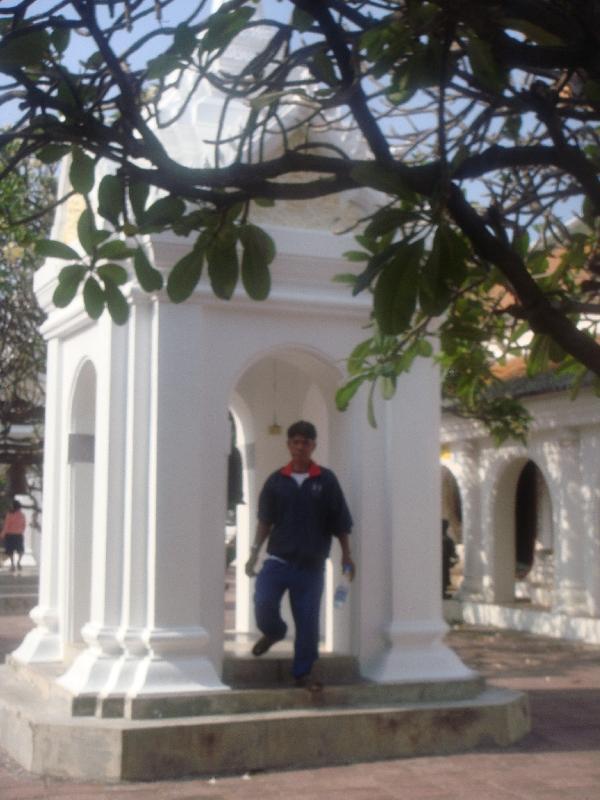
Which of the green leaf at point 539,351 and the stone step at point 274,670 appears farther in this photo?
the stone step at point 274,670

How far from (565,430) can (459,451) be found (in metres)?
2.82

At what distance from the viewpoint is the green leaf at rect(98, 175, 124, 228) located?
434cm

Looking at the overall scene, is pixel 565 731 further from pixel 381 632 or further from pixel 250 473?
pixel 250 473

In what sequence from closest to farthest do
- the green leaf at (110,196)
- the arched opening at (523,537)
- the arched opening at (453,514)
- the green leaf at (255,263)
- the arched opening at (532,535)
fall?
1. the green leaf at (255,263)
2. the green leaf at (110,196)
3. the arched opening at (523,537)
4. the arched opening at (532,535)
5. the arched opening at (453,514)

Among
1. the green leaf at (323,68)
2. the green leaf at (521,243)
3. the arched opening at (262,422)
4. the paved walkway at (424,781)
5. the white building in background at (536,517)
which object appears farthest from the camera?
the white building in background at (536,517)

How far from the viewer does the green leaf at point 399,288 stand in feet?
11.1

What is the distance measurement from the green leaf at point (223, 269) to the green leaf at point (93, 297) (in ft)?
1.24

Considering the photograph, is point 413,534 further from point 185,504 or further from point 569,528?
point 569,528

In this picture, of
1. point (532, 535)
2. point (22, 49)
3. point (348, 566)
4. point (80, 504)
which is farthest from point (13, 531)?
point (22, 49)

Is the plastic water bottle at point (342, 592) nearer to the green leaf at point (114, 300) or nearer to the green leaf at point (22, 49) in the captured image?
the green leaf at point (114, 300)

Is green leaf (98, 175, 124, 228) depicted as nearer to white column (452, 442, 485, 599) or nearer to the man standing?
the man standing

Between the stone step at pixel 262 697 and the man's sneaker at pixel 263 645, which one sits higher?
the man's sneaker at pixel 263 645

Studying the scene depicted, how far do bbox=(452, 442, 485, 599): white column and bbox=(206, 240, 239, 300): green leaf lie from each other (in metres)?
14.3

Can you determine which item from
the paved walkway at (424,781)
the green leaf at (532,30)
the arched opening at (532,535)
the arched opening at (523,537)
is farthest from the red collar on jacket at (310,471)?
the arched opening at (532,535)
